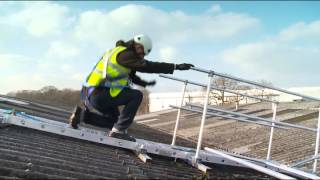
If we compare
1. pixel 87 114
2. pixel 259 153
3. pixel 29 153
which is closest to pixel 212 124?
pixel 259 153

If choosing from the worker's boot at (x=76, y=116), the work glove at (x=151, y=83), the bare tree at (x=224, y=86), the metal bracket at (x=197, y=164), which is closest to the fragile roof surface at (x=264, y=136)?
the bare tree at (x=224, y=86)

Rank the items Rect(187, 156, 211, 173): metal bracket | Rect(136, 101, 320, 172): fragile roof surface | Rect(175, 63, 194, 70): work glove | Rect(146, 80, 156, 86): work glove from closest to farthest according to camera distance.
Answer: Rect(187, 156, 211, 173): metal bracket, Rect(175, 63, 194, 70): work glove, Rect(146, 80, 156, 86): work glove, Rect(136, 101, 320, 172): fragile roof surface

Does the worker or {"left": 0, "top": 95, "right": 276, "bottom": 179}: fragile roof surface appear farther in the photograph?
the worker

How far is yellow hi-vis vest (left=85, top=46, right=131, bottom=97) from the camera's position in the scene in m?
4.61

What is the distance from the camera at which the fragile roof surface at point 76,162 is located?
331cm

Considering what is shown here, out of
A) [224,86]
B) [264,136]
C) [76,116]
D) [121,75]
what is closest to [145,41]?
[121,75]

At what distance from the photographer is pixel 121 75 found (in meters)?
4.65

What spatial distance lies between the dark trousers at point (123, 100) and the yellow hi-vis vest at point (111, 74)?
2.4 inches

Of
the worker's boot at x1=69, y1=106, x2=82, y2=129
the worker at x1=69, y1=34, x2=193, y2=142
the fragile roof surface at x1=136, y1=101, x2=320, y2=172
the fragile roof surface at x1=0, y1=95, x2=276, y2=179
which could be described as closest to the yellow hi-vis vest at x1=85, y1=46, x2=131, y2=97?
the worker at x1=69, y1=34, x2=193, y2=142

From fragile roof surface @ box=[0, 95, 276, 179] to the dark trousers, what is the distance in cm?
37

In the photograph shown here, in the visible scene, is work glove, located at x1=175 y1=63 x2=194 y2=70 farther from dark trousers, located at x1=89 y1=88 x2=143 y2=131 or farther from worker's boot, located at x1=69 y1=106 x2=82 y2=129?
worker's boot, located at x1=69 y1=106 x2=82 y2=129

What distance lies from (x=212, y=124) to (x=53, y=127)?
12155mm

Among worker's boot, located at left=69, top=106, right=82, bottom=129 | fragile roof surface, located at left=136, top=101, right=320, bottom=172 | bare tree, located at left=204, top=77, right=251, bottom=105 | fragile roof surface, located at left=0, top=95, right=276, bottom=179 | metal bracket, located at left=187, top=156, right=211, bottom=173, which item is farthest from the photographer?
fragile roof surface, located at left=136, top=101, right=320, bottom=172

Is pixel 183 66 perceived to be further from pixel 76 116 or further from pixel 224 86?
pixel 224 86
